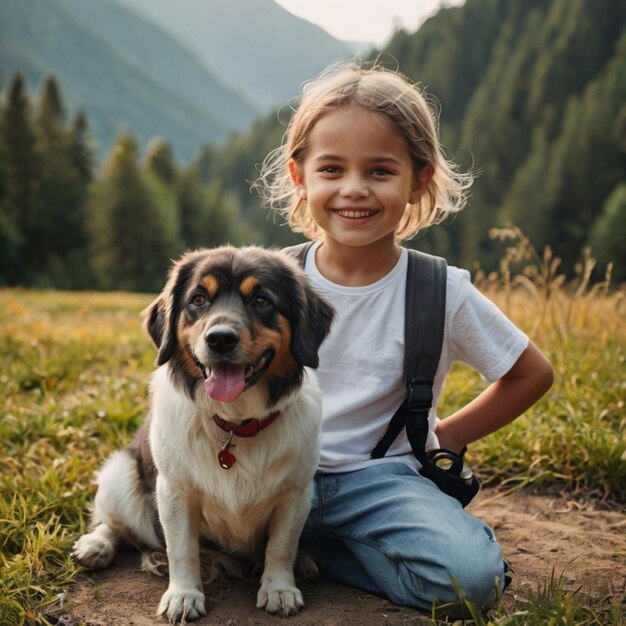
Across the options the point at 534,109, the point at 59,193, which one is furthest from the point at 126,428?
the point at 534,109

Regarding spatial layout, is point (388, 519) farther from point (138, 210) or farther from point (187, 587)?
point (138, 210)

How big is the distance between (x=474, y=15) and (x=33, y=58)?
158497mm

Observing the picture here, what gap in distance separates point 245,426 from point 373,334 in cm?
74

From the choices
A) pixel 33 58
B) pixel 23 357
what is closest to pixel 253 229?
pixel 23 357

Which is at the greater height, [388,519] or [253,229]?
[388,519]

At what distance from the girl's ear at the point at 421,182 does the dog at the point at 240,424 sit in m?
0.81

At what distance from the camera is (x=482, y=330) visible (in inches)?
120

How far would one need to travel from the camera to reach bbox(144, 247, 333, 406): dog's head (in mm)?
2508

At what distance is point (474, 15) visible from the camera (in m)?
80.8

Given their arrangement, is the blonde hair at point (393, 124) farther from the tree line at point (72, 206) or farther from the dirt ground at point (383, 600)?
the tree line at point (72, 206)

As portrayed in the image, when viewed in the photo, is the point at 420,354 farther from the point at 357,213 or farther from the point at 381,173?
the point at 381,173

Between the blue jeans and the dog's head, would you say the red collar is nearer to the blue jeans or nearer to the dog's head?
the dog's head

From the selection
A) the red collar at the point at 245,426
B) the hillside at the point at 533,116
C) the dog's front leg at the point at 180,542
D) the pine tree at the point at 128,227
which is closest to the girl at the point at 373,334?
the red collar at the point at 245,426

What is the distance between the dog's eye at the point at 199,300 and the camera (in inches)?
106
